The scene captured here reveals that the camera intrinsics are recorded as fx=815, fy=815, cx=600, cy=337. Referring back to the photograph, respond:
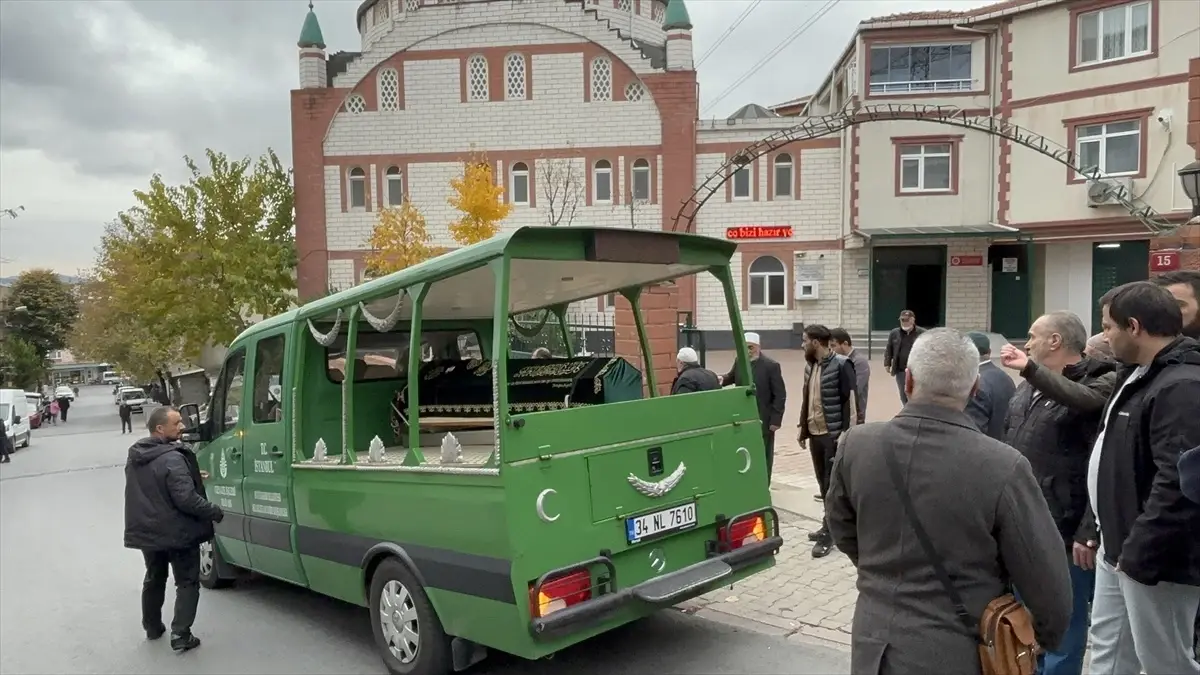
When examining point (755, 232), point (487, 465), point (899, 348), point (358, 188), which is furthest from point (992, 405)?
point (358, 188)

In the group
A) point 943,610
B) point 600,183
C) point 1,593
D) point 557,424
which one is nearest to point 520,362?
point 557,424

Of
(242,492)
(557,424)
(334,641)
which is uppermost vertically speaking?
(557,424)

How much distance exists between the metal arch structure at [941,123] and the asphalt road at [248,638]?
9.90 m

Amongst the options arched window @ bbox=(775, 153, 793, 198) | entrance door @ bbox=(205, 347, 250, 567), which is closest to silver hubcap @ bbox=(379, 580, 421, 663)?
entrance door @ bbox=(205, 347, 250, 567)

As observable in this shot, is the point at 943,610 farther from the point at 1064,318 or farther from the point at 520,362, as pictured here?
the point at 520,362

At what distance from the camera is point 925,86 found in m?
25.7

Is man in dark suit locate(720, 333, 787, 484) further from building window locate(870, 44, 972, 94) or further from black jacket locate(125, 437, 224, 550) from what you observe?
building window locate(870, 44, 972, 94)

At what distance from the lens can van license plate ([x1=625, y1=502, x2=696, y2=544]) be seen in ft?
14.4

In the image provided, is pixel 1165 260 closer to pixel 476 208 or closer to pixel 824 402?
pixel 824 402

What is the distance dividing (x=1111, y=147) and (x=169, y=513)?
86.5 feet

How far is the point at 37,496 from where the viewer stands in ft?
48.0

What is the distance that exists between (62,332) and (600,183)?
6496cm

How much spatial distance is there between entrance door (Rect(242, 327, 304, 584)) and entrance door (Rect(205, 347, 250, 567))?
171mm

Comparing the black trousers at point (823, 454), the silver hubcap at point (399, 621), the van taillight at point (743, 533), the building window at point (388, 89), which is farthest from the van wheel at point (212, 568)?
the building window at point (388, 89)
